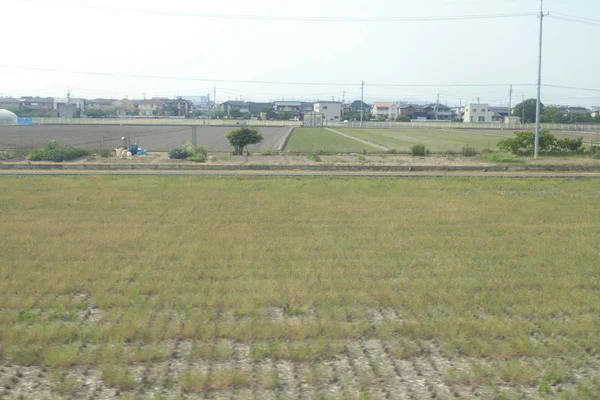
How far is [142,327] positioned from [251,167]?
62.5 feet

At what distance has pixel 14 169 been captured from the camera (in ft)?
83.4

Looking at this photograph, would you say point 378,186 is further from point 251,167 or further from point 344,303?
point 344,303

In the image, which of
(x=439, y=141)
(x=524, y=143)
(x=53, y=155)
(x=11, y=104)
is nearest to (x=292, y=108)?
(x=11, y=104)

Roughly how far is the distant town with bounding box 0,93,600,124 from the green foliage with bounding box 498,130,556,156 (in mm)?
68669

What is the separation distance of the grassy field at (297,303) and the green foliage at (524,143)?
69.3 ft

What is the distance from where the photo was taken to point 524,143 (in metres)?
36.4

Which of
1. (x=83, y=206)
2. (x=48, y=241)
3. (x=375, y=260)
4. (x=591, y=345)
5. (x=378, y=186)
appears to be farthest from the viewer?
(x=378, y=186)

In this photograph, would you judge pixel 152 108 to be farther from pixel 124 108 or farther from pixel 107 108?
pixel 107 108

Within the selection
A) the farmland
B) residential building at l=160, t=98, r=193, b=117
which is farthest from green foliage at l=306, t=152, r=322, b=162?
residential building at l=160, t=98, r=193, b=117

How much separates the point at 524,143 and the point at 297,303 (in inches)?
1236

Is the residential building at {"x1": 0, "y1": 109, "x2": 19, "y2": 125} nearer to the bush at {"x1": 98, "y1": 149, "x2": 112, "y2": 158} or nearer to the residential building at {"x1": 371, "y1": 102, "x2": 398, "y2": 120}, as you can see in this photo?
the bush at {"x1": 98, "y1": 149, "x2": 112, "y2": 158}

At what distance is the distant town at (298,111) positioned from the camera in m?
124

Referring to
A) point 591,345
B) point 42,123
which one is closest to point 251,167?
point 591,345

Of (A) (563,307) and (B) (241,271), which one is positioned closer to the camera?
(A) (563,307)
